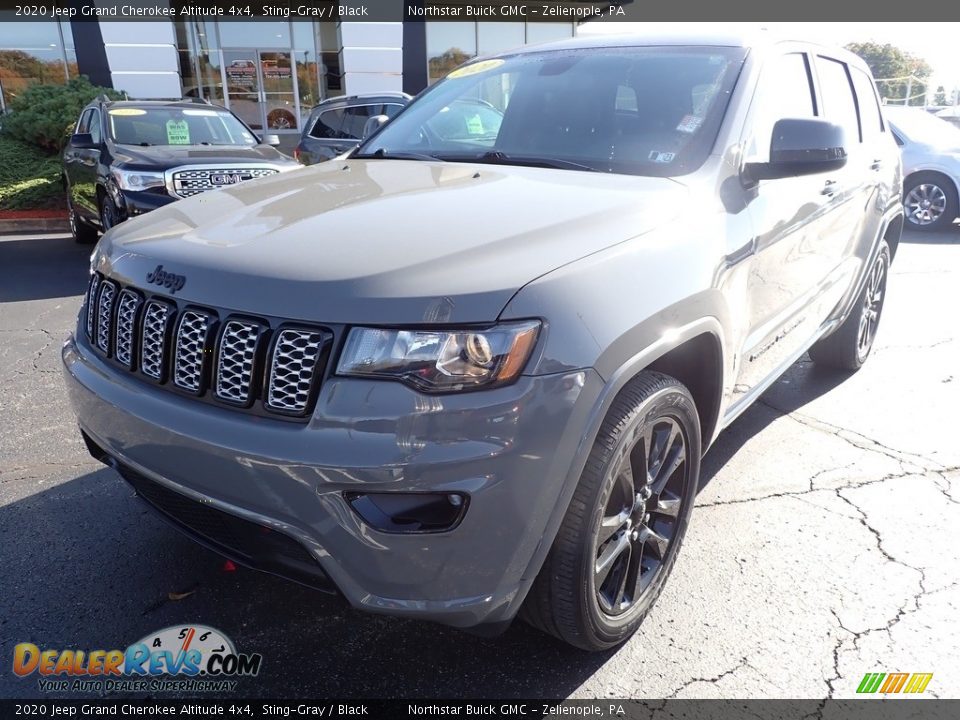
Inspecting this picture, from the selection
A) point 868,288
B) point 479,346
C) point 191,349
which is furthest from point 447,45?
point 479,346

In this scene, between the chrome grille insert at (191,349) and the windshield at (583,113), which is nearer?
the chrome grille insert at (191,349)

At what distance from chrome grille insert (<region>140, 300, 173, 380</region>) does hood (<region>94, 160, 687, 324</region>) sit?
0.06m

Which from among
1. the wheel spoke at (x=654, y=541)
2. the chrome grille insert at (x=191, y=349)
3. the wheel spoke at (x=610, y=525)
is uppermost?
→ the chrome grille insert at (x=191, y=349)

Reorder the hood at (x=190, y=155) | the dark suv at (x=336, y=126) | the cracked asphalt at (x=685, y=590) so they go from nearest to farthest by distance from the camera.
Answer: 1. the cracked asphalt at (x=685, y=590)
2. the hood at (x=190, y=155)
3. the dark suv at (x=336, y=126)

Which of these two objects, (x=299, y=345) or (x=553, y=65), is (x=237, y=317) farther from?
(x=553, y=65)

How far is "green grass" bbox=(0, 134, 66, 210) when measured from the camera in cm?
1112

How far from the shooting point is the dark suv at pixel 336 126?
9.55m

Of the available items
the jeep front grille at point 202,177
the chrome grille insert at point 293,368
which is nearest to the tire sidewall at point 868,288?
the chrome grille insert at point 293,368

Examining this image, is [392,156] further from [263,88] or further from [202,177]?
[263,88]

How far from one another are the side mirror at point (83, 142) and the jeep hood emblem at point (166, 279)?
711cm

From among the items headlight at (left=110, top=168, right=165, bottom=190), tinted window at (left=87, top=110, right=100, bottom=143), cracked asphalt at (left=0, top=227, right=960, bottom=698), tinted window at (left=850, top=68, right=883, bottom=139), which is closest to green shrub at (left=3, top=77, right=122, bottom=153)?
tinted window at (left=87, top=110, right=100, bottom=143)

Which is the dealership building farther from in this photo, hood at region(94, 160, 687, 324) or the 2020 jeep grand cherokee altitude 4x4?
hood at region(94, 160, 687, 324)

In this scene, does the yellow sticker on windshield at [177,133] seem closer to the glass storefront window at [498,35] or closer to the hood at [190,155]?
the hood at [190,155]

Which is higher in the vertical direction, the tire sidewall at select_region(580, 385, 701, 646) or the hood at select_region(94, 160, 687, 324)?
the hood at select_region(94, 160, 687, 324)
